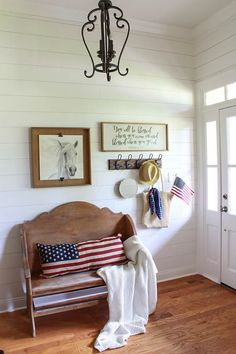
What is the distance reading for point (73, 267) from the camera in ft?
8.78

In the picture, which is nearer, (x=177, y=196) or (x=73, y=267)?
(x=73, y=267)

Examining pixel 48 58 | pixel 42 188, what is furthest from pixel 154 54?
pixel 42 188

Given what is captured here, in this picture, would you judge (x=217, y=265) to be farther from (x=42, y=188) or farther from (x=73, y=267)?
(x=42, y=188)

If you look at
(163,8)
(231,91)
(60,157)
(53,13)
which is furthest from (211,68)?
(60,157)

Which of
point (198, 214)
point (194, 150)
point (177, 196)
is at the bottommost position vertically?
point (198, 214)

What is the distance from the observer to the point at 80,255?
2760mm

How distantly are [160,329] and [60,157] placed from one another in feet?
5.75

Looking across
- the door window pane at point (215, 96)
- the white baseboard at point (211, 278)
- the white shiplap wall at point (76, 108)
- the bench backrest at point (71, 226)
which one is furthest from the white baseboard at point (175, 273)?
the door window pane at point (215, 96)

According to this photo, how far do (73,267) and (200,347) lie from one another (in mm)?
1172

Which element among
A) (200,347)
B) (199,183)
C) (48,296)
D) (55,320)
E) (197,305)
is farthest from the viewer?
(199,183)

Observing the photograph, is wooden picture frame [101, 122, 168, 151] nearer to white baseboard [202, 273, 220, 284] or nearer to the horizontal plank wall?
the horizontal plank wall

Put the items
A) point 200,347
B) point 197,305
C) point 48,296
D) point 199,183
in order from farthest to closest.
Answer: point 199,183 < point 197,305 < point 48,296 < point 200,347

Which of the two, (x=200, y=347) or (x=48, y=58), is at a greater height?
(x=48, y=58)

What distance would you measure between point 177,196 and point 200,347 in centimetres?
154
